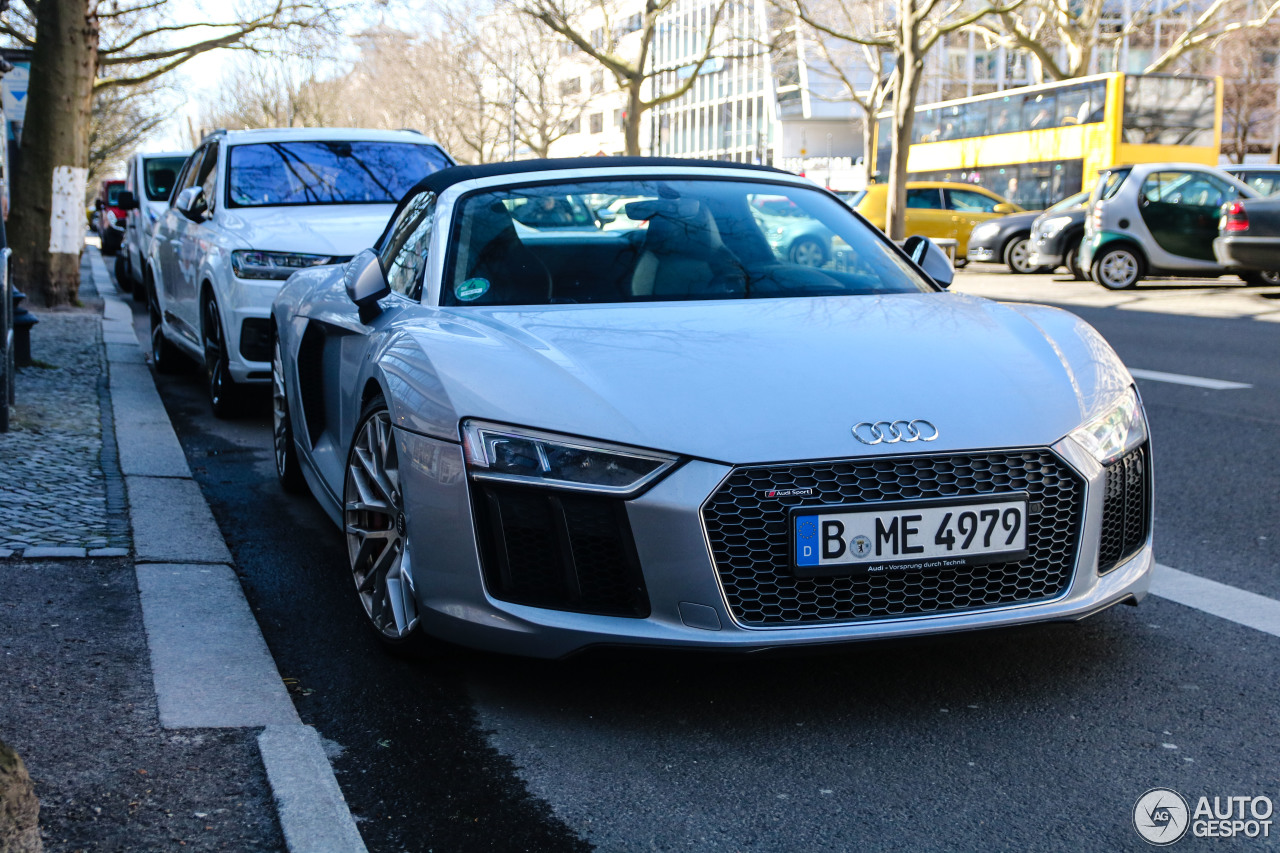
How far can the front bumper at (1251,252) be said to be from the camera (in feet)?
58.2

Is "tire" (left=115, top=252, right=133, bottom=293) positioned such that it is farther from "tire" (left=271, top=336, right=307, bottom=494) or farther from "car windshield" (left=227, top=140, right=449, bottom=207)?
"tire" (left=271, top=336, right=307, bottom=494)

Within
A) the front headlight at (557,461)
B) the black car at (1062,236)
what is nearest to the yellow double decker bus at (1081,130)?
the black car at (1062,236)

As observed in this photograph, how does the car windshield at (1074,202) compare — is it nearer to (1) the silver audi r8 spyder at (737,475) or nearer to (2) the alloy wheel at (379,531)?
(1) the silver audi r8 spyder at (737,475)

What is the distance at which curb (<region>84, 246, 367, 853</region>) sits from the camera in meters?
2.80

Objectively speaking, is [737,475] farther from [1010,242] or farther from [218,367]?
[1010,242]

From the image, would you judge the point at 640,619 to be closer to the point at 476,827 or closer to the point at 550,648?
the point at 550,648

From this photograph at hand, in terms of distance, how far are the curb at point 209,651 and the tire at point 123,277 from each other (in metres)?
14.4

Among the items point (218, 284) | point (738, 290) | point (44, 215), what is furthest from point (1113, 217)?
point (738, 290)

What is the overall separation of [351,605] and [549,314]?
117cm

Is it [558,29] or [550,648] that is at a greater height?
[558,29]

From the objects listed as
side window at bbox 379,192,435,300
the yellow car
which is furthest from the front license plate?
the yellow car

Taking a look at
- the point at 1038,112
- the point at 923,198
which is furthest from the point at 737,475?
the point at 1038,112

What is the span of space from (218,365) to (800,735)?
5.68 m

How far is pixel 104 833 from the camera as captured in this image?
2.66m
